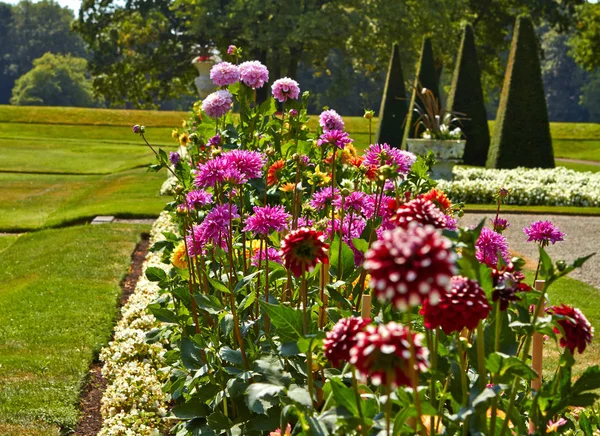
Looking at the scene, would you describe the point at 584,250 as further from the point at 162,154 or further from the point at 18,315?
the point at 162,154

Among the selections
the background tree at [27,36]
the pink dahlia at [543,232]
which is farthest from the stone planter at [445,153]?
the background tree at [27,36]

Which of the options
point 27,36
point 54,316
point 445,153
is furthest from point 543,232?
point 27,36

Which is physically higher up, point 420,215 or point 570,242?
point 420,215

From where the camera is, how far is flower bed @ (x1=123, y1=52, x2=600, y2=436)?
120cm

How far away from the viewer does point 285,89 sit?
3447mm

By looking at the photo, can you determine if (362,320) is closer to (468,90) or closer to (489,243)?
(489,243)

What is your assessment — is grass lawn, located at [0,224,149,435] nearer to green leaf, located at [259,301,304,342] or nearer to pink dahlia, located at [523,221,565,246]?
green leaf, located at [259,301,304,342]

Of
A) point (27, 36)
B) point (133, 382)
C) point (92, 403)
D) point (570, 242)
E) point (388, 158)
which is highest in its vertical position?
point (27, 36)

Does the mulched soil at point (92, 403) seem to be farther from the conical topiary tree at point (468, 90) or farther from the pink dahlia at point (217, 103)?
the conical topiary tree at point (468, 90)

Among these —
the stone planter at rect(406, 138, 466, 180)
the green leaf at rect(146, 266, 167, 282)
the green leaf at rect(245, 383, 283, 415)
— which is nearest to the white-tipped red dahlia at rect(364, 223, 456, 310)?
the green leaf at rect(245, 383, 283, 415)

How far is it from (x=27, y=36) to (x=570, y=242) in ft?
208

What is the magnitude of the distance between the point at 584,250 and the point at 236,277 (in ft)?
21.6

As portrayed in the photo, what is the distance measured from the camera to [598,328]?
5.22 metres

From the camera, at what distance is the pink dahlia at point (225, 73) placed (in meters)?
3.66
